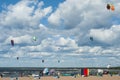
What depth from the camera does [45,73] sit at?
100812mm

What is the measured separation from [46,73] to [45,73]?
1.06 ft

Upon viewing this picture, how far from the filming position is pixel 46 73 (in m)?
101
